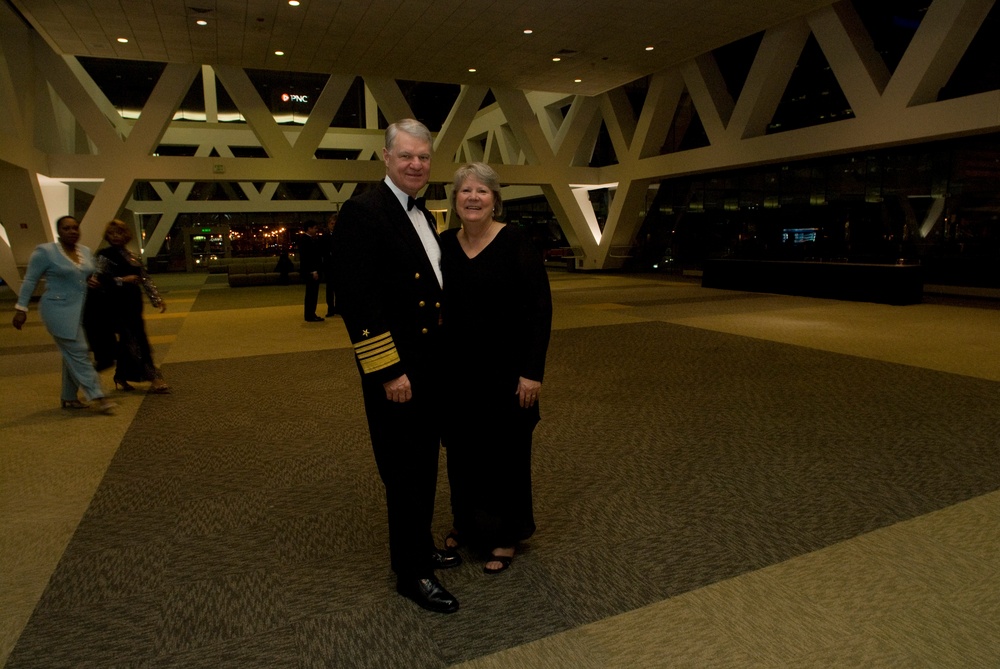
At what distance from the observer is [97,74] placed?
28250mm

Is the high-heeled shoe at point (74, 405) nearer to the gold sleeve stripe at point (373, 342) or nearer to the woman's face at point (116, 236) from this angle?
the woman's face at point (116, 236)

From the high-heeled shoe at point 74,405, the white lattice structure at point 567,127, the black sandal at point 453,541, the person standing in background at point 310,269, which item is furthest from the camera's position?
the white lattice structure at point 567,127

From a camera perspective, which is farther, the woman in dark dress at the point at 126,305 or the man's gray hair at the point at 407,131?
the woman in dark dress at the point at 126,305

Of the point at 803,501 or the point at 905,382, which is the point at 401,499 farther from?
the point at 905,382

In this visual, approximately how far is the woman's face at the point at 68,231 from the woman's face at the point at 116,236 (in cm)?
35

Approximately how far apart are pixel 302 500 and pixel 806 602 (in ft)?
8.15

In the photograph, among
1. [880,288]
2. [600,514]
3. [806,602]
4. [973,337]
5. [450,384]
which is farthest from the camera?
[880,288]

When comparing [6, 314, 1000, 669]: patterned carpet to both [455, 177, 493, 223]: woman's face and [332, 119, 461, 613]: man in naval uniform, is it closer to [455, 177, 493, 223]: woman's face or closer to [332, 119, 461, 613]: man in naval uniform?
[332, 119, 461, 613]: man in naval uniform

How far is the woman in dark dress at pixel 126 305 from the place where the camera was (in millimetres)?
5852

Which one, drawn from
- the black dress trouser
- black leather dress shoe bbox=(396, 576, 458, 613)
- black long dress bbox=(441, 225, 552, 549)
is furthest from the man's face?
black leather dress shoe bbox=(396, 576, 458, 613)

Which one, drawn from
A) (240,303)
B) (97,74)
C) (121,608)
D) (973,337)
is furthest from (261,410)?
(97,74)

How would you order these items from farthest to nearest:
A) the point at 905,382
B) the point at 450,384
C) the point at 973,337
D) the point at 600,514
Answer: the point at 973,337
the point at 905,382
the point at 600,514
the point at 450,384

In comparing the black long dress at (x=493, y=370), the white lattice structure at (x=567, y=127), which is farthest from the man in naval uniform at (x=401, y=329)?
the white lattice structure at (x=567, y=127)

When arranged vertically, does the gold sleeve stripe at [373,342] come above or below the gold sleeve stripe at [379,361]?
above
